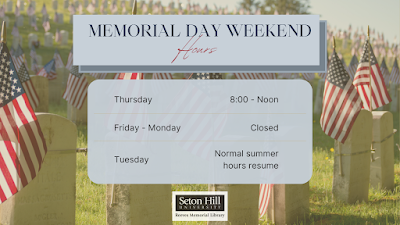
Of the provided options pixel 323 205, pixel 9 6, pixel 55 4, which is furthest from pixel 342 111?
pixel 55 4

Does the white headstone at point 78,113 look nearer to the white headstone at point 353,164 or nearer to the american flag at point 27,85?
the american flag at point 27,85

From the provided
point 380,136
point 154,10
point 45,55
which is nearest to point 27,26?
point 45,55

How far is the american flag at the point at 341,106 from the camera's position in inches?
221

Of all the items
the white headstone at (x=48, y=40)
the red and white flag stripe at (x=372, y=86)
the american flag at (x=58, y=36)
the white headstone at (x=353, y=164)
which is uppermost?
the american flag at (x=58, y=36)

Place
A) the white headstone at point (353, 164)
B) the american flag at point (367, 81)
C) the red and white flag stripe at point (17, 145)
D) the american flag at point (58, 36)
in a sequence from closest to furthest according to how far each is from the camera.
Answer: the red and white flag stripe at point (17, 145)
the white headstone at point (353, 164)
the american flag at point (367, 81)
the american flag at point (58, 36)

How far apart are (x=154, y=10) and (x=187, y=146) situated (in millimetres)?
59486

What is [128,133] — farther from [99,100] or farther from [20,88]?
[20,88]

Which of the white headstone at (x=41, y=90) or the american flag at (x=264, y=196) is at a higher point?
the white headstone at (x=41, y=90)

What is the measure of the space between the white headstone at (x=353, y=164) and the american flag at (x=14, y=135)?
418 cm

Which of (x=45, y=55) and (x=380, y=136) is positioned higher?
(x=45, y=55)

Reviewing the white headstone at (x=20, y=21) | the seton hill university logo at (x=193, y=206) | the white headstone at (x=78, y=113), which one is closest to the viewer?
the seton hill university logo at (x=193, y=206)

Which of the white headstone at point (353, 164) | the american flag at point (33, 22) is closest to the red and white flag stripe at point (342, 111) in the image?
the white headstone at point (353, 164)

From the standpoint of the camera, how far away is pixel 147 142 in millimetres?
3631

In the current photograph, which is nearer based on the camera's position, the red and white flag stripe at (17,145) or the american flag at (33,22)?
the red and white flag stripe at (17,145)
